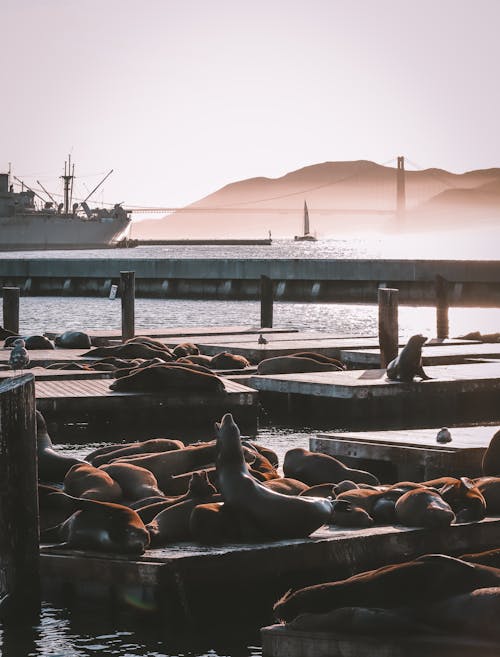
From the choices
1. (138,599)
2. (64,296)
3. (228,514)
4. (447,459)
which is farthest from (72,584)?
(64,296)

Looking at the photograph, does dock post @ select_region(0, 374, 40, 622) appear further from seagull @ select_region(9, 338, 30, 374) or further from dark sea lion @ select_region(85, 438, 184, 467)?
seagull @ select_region(9, 338, 30, 374)

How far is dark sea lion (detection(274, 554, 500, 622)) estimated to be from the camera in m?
4.98

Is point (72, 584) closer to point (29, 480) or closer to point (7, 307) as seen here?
point (29, 480)

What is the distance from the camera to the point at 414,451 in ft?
29.2

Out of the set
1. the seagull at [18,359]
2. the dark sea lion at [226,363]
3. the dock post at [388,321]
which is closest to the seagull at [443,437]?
the seagull at [18,359]

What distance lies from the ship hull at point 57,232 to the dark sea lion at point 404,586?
123735 millimetres

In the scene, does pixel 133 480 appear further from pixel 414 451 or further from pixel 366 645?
pixel 366 645

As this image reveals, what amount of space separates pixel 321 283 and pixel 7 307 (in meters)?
19.4

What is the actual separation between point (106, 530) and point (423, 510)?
160 cm

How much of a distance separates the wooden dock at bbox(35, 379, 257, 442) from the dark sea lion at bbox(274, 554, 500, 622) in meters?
7.54

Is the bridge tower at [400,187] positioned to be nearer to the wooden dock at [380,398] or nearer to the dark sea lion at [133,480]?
the wooden dock at [380,398]

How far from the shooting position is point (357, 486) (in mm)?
7312

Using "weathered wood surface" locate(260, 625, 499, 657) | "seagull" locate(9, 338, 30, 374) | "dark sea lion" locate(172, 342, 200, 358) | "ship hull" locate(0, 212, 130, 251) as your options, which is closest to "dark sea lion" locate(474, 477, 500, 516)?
"weathered wood surface" locate(260, 625, 499, 657)

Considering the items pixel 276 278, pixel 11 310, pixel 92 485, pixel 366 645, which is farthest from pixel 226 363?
pixel 276 278
